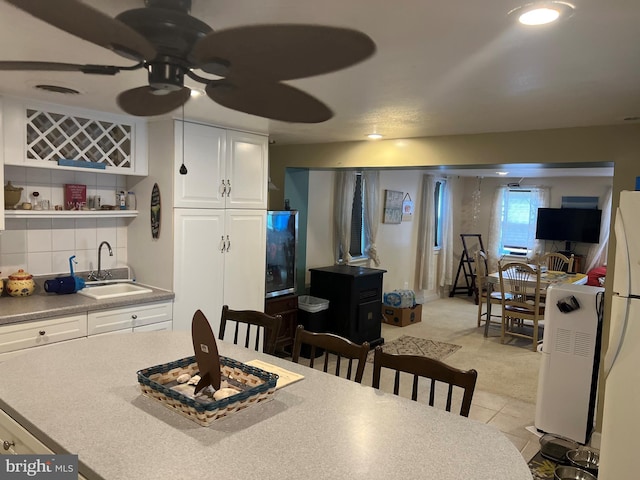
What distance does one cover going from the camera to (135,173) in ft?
11.6

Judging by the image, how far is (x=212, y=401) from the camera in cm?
151

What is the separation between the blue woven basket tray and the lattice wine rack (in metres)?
2.04

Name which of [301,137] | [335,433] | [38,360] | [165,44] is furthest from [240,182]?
[335,433]

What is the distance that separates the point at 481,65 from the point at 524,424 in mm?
2730

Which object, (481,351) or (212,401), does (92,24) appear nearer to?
(212,401)

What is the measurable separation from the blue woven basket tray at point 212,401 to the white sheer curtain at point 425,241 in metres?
6.20

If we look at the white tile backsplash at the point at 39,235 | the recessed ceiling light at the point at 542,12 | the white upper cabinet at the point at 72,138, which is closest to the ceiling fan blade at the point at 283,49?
the recessed ceiling light at the point at 542,12

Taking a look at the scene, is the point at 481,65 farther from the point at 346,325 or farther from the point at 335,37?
the point at 346,325

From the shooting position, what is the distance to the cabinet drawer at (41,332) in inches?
105

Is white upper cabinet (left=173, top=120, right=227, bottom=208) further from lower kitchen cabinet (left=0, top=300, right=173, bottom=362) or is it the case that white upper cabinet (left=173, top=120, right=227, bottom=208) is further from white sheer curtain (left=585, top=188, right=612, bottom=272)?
white sheer curtain (left=585, top=188, right=612, bottom=272)

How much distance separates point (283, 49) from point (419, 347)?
430 centimetres

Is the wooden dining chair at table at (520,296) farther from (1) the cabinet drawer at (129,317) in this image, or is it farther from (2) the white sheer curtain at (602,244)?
(1) the cabinet drawer at (129,317)

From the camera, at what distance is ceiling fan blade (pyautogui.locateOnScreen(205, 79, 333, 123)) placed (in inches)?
69.5

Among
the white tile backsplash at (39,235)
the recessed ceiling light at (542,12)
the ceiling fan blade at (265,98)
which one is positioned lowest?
the white tile backsplash at (39,235)
